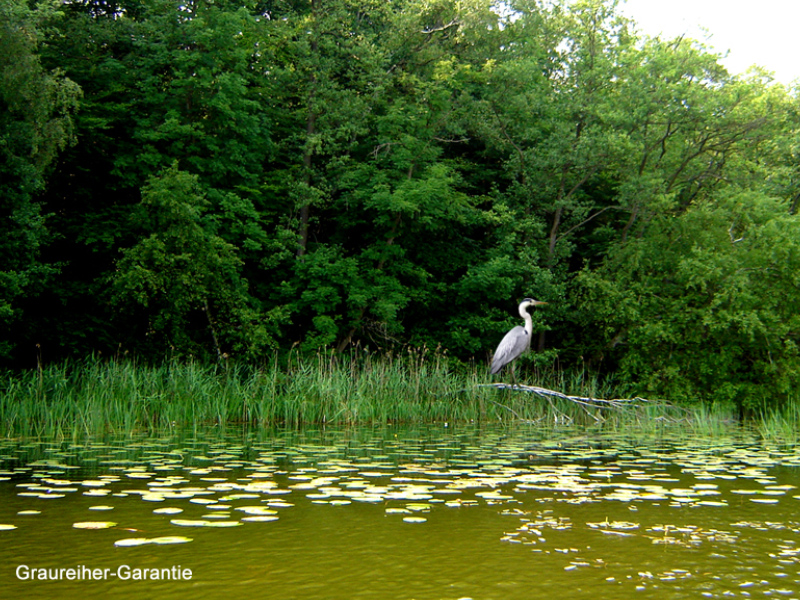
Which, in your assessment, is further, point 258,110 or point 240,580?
point 258,110

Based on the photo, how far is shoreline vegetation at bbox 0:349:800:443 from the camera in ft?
32.3

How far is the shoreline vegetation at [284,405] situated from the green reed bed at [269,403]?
0.02 meters

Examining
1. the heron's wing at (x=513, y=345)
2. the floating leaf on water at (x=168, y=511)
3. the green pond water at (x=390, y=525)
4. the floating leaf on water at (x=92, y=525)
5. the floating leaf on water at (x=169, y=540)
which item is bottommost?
the green pond water at (x=390, y=525)

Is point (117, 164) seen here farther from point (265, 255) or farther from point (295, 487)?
point (295, 487)

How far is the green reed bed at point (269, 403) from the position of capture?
9852mm

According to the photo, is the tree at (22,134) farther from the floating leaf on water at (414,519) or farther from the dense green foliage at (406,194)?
the floating leaf on water at (414,519)

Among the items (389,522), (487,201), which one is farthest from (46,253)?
(389,522)

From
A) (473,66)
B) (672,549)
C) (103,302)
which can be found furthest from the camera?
(473,66)

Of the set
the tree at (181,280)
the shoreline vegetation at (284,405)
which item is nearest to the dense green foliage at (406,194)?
the tree at (181,280)

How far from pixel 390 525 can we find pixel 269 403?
22.8 feet

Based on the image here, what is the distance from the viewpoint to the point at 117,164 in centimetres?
1645

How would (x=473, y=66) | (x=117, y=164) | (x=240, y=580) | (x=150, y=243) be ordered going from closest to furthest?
(x=240, y=580)
(x=150, y=243)
(x=117, y=164)
(x=473, y=66)

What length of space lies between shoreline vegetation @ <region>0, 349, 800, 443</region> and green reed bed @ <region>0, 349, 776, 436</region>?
16 millimetres

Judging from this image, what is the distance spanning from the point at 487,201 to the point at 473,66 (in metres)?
3.49
